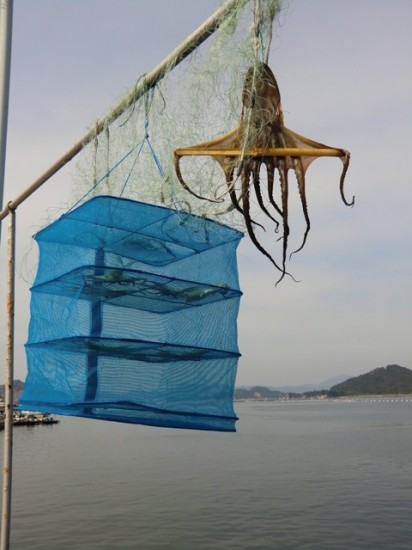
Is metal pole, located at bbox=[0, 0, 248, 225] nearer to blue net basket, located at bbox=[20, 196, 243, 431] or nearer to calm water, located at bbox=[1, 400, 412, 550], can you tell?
blue net basket, located at bbox=[20, 196, 243, 431]

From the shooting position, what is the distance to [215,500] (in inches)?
1626

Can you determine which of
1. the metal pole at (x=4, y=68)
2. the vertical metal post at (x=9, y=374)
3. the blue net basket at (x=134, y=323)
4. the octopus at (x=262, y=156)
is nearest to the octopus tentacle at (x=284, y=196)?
the octopus at (x=262, y=156)

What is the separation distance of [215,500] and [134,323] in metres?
38.0

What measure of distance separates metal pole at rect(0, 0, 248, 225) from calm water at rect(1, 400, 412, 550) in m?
25.3

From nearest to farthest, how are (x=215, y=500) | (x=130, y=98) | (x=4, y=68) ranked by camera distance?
(x=4, y=68) < (x=130, y=98) < (x=215, y=500)

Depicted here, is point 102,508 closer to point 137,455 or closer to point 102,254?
point 102,254

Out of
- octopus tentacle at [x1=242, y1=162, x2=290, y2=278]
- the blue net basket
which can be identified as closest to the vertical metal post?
the blue net basket

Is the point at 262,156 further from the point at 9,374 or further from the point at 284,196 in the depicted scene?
the point at 9,374

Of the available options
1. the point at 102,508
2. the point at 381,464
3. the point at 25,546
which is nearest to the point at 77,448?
the point at 381,464

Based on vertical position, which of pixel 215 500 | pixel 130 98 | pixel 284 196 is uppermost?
pixel 130 98

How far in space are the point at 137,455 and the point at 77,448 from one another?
15919 millimetres

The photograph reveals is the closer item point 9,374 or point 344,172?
point 344,172

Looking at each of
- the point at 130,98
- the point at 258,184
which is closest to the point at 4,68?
the point at 130,98

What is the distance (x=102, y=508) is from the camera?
37.9m
